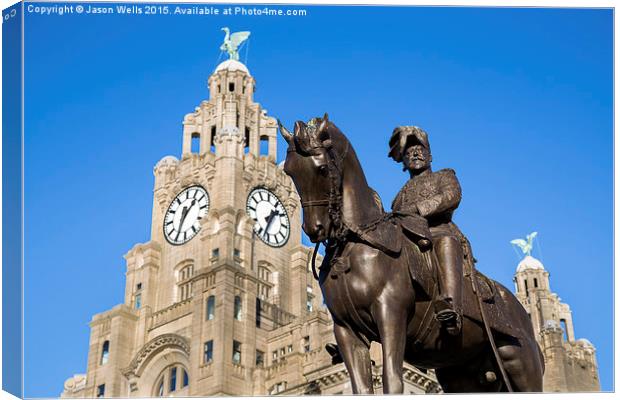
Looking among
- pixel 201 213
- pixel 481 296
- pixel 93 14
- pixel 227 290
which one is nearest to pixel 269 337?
pixel 227 290

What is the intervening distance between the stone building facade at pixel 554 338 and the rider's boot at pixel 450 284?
55467 mm

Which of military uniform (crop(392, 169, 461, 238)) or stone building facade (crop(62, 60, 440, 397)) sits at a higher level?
stone building facade (crop(62, 60, 440, 397))

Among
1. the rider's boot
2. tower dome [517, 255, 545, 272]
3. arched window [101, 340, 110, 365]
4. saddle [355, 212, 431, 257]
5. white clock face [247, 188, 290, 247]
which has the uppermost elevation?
tower dome [517, 255, 545, 272]

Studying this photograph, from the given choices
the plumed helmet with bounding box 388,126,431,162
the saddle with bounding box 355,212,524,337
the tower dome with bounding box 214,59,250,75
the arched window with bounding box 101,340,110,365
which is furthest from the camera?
the tower dome with bounding box 214,59,250,75

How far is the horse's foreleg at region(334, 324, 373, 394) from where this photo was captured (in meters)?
10.2

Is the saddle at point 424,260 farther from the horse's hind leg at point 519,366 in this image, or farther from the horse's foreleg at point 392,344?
the horse's foreleg at point 392,344

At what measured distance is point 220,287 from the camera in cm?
6200

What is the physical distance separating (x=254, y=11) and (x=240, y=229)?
52.6 m

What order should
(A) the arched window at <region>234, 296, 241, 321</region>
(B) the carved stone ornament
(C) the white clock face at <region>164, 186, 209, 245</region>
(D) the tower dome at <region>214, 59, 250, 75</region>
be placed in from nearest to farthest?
(A) the arched window at <region>234, 296, 241, 321</region>, (B) the carved stone ornament, (C) the white clock face at <region>164, 186, 209, 245</region>, (D) the tower dome at <region>214, 59, 250, 75</region>

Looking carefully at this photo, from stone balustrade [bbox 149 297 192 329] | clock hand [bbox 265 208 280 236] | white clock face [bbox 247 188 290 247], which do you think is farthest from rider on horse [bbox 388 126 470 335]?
clock hand [bbox 265 208 280 236]

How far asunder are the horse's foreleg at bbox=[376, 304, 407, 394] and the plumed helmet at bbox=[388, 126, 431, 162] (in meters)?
2.56

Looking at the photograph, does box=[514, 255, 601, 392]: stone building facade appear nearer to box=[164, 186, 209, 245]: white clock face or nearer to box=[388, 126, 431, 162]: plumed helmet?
box=[164, 186, 209, 245]: white clock face

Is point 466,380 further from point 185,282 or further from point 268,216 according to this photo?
point 268,216

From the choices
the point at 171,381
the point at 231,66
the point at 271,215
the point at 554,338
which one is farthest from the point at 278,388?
the point at 231,66
